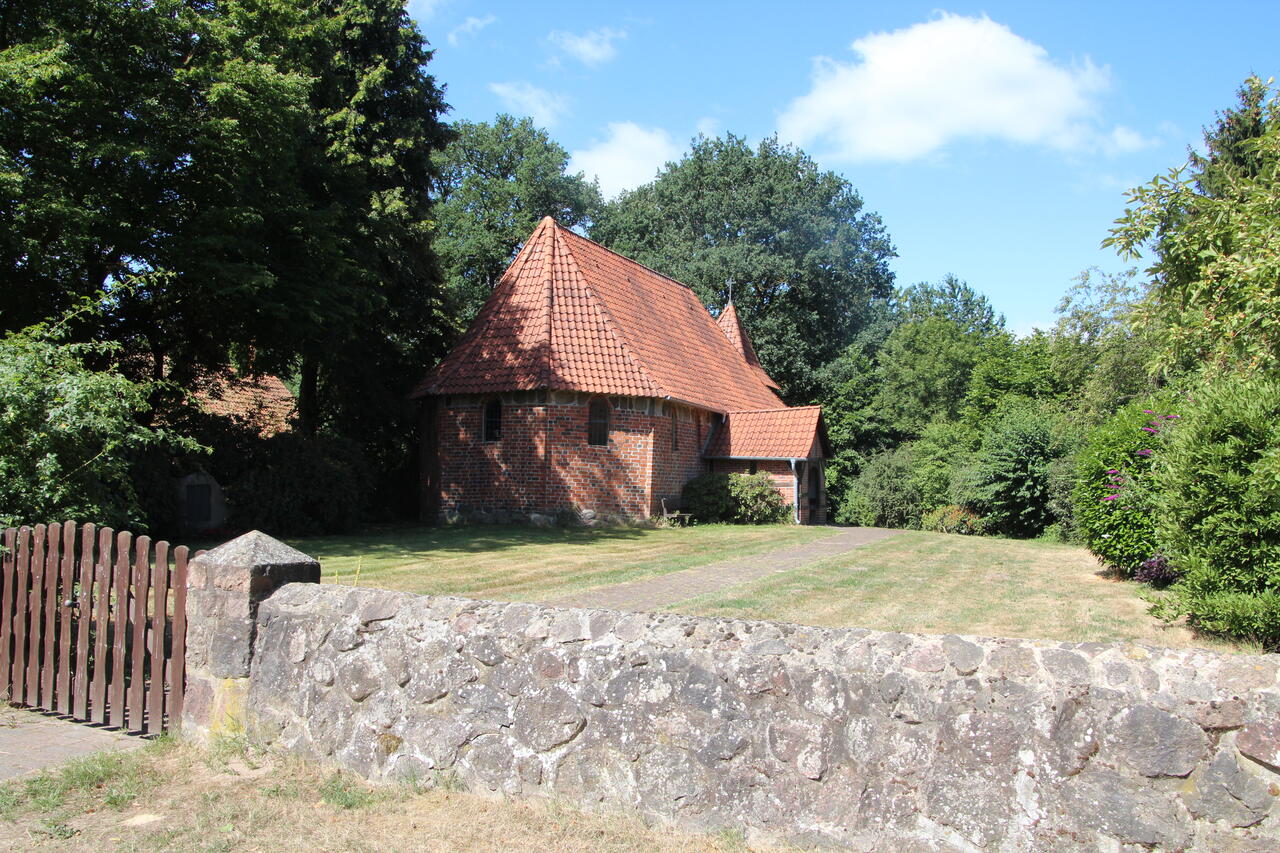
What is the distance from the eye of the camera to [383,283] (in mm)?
21625

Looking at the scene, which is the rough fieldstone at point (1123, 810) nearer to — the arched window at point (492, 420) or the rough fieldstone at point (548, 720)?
the rough fieldstone at point (548, 720)

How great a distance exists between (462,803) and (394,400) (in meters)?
20.1

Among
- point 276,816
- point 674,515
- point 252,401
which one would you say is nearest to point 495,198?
point 252,401

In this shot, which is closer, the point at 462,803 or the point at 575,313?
the point at 462,803

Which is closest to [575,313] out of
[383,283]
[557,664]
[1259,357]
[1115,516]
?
[383,283]

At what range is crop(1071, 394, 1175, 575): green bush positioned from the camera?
38.3 ft

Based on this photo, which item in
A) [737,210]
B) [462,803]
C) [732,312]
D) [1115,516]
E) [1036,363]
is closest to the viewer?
[462,803]

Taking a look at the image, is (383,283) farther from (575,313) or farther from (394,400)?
(575,313)

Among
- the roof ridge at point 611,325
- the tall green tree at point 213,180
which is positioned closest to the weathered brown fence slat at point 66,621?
the tall green tree at point 213,180

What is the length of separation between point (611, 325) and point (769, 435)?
6064 mm

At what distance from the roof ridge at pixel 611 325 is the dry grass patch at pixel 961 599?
26.5ft

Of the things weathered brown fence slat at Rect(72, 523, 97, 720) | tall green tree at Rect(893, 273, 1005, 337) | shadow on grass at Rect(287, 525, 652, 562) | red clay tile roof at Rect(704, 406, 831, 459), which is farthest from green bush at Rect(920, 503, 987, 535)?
tall green tree at Rect(893, 273, 1005, 337)

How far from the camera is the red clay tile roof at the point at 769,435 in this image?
24.4 meters

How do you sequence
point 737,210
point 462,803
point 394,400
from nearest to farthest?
point 462,803 → point 394,400 → point 737,210
